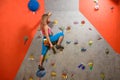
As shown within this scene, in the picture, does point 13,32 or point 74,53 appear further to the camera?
point 13,32

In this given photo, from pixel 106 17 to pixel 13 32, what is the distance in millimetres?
1236

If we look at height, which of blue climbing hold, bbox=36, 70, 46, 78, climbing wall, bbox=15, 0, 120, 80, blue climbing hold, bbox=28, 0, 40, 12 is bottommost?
blue climbing hold, bbox=36, 70, 46, 78

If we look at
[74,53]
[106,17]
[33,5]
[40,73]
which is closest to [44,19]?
[33,5]

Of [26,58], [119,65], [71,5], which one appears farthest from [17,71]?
[119,65]

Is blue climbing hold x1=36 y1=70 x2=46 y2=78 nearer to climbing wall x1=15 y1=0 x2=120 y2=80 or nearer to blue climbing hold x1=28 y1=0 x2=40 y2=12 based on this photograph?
climbing wall x1=15 y1=0 x2=120 y2=80

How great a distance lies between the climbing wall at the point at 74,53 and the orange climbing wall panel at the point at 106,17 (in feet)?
0.24

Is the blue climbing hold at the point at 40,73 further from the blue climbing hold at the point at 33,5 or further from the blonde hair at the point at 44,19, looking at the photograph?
the blue climbing hold at the point at 33,5

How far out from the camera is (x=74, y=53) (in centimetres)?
269

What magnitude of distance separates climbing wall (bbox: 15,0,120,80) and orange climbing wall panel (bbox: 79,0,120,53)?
0.07 meters

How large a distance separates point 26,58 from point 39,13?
616mm

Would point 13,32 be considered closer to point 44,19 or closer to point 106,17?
point 44,19

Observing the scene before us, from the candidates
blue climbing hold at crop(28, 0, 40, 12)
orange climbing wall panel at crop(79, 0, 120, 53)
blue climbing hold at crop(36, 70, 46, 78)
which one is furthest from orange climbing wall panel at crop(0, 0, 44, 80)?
orange climbing wall panel at crop(79, 0, 120, 53)

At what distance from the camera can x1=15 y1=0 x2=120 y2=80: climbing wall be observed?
2674mm

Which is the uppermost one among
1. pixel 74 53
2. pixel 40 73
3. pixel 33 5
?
pixel 33 5
